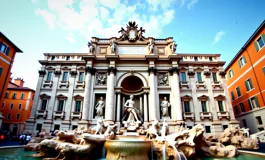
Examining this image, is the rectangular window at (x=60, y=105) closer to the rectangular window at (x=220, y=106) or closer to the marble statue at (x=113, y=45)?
the marble statue at (x=113, y=45)

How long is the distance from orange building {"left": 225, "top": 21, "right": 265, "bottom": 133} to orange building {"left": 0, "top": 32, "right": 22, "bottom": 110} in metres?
34.4

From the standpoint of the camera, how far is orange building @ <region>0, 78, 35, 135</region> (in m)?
32.2

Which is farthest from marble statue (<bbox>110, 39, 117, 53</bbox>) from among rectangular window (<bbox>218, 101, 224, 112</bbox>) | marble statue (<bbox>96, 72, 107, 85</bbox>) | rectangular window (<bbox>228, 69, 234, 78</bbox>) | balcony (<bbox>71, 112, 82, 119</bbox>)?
rectangular window (<bbox>228, 69, 234, 78</bbox>)

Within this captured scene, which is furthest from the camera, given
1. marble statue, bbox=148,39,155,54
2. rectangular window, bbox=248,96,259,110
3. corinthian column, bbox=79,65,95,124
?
rectangular window, bbox=248,96,259,110

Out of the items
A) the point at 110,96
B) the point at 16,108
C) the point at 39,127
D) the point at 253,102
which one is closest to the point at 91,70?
the point at 110,96

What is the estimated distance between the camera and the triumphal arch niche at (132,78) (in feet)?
58.7

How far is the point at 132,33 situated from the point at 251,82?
1945 centimetres

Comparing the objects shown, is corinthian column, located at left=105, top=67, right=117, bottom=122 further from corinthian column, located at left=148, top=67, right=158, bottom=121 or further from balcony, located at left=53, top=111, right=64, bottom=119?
balcony, located at left=53, top=111, right=64, bottom=119

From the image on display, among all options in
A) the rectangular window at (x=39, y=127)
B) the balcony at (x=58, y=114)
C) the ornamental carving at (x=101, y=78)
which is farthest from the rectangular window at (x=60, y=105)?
the ornamental carving at (x=101, y=78)

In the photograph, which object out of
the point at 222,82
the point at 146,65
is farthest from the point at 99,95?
the point at 222,82

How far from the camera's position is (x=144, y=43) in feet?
70.0

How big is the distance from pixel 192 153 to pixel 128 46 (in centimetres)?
1597

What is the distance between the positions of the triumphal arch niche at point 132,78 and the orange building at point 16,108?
23.9 meters

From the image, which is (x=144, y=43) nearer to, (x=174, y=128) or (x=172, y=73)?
(x=172, y=73)
